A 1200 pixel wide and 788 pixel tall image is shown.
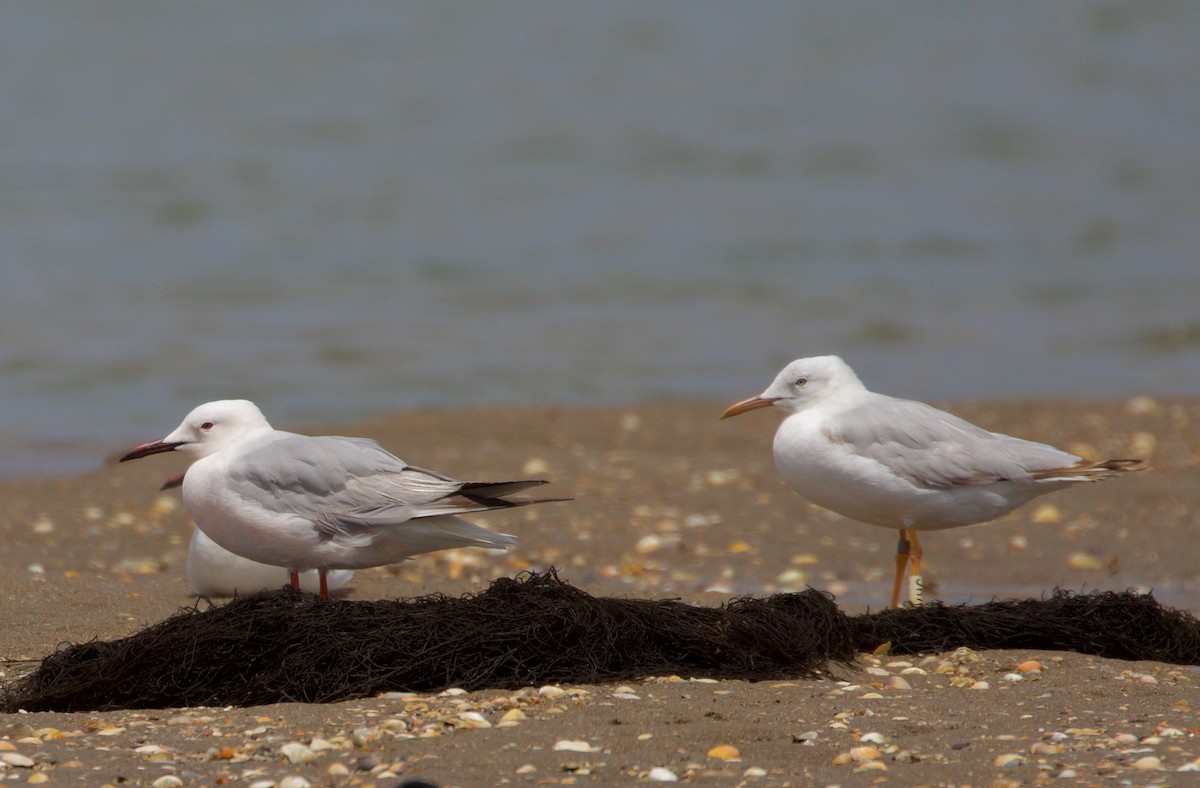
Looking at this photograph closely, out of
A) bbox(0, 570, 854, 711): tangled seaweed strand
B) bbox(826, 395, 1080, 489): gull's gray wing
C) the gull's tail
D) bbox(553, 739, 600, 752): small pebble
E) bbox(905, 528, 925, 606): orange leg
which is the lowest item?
bbox(553, 739, 600, 752): small pebble

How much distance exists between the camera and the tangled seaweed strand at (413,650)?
4.50 meters

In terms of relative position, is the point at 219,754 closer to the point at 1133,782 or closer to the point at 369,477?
the point at 369,477

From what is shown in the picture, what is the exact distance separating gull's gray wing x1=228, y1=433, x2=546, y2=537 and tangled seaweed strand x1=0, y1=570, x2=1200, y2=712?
341 millimetres

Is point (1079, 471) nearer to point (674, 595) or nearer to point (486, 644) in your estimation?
point (674, 595)

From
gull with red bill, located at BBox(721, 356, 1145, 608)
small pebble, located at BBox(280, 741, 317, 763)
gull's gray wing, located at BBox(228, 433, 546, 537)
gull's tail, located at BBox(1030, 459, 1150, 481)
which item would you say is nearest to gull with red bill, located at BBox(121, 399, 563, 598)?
gull's gray wing, located at BBox(228, 433, 546, 537)

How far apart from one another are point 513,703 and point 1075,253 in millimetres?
18024

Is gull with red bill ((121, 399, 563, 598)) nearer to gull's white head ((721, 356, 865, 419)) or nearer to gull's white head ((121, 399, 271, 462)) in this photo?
gull's white head ((121, 399, 271, 462))

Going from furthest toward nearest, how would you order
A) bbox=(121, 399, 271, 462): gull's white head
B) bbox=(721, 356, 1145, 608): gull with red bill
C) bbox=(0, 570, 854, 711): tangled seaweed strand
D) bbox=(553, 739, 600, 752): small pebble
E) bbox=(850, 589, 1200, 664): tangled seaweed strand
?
bbox=(721, 356, 1145, 608): gull with red bill, bbox=(121, 399, 271, 462): gull's white head, bbox=(850, 589, 1200, 664): tangled seaweed strand, bbox=(0, 570, 854, 711): tangled seaweed strand, bbox=(553, 739, 600, 752): small pebble

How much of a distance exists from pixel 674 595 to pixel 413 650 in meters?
1.80

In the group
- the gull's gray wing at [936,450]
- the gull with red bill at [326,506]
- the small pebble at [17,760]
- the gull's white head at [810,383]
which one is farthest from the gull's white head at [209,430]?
the gull's gray wing at [936,450]

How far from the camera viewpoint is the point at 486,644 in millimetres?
4617

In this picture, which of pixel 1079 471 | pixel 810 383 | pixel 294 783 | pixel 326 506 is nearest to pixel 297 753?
pixel 294 783

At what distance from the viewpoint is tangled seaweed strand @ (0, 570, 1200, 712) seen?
451cm

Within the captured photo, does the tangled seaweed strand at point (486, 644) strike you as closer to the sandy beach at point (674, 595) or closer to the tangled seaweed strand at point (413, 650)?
the tangled seaweed strand at point (413, 650)
